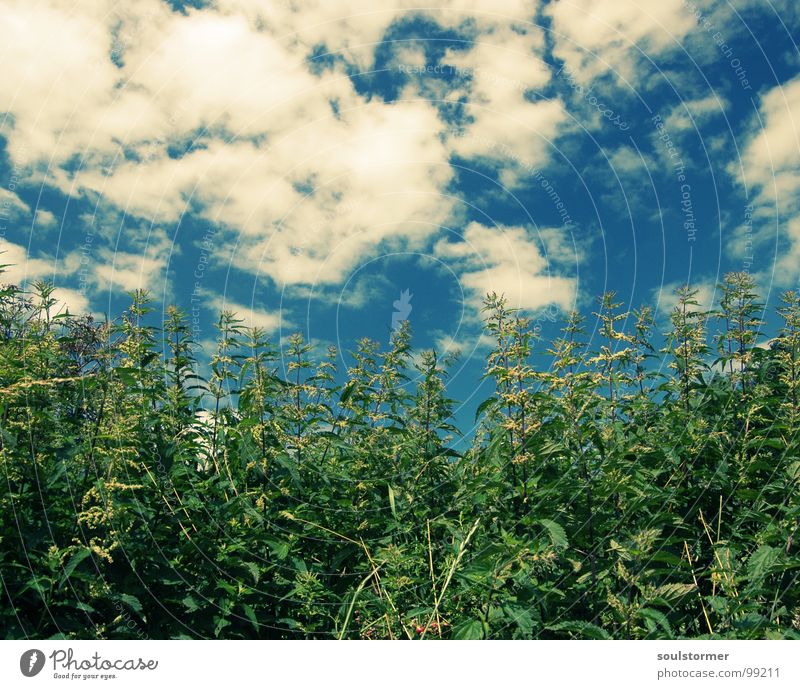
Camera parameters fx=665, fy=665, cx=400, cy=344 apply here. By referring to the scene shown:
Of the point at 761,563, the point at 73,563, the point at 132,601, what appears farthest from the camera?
the point at 761,563

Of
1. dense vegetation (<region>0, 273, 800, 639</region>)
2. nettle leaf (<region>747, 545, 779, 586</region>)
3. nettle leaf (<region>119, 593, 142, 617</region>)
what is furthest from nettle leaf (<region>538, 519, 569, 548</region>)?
nettle leaf (<region>119, 593, 142, 617</region>)

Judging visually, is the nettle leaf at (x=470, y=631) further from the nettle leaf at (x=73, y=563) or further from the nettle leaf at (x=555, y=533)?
the nettle leaf at (x=73, y=563)

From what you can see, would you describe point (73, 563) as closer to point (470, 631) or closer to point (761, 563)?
point (470, 631)

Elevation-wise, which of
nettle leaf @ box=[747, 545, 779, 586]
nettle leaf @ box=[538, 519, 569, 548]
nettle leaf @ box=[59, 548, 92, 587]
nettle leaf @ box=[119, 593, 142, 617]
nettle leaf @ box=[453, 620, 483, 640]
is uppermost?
nettle leaf @ box=[538, 519, 569, 548]

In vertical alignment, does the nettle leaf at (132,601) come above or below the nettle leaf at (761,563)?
below

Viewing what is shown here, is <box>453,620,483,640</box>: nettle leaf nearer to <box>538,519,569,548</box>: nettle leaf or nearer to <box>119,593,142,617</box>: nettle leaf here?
<box>538,519,569,548</box>: nettle leaf

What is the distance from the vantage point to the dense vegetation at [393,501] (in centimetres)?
424

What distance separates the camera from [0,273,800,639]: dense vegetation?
4238 millimetres

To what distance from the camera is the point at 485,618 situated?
4203 millimetres

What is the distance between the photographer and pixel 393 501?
16.2 ft

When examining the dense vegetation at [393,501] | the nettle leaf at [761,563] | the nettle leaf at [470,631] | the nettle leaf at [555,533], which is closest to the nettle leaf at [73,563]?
the dense vegetation at [393,501]

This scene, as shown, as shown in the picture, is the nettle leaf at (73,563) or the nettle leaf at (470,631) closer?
the nettle leaf at (73,563)

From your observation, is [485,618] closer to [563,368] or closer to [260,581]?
[260,581]

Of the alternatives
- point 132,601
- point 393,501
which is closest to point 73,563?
point 132,601
